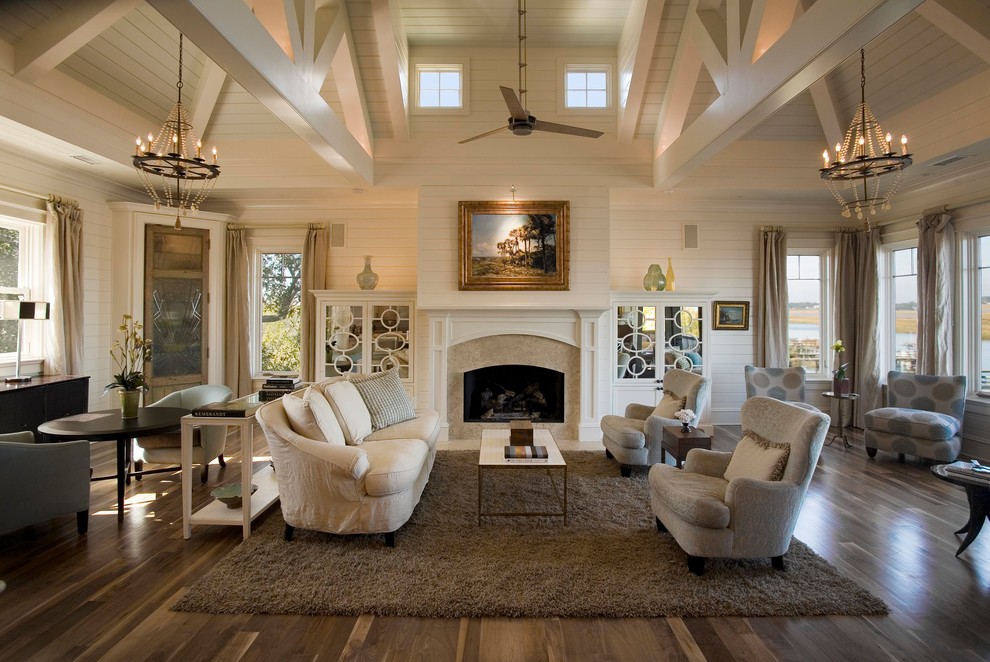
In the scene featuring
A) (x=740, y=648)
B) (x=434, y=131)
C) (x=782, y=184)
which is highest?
(x=434, y=131)

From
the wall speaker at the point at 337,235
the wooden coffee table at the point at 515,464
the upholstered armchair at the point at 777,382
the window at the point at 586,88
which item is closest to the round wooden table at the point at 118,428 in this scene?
the wooden coffee table at the point at 515,464

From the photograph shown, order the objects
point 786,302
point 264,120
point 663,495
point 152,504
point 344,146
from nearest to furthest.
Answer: point 663,495 < point 152,504 < point 344,146 < point 264,120 < point 786,302

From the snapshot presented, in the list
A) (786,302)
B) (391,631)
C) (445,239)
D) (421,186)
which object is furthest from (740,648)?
(786,302)

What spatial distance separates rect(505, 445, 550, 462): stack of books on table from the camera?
3715 millimetres

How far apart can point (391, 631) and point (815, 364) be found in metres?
7.11

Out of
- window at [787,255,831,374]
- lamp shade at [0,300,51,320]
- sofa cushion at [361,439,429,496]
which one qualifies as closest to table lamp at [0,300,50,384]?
lamp shade at [0,300,51,320]

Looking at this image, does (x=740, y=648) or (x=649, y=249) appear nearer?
(x=740, y=648)

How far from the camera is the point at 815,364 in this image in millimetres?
7363

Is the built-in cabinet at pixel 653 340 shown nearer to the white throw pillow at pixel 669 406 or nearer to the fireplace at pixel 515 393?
the fireplace at pixel 515 393

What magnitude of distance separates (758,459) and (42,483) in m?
4.44

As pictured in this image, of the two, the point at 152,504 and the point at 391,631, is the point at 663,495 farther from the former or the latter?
the point at 152,504

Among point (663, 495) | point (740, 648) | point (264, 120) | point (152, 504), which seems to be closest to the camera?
point (740, 648)

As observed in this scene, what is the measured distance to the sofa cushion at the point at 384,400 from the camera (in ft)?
14.6

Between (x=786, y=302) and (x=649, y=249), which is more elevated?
(x=649, y=249)
